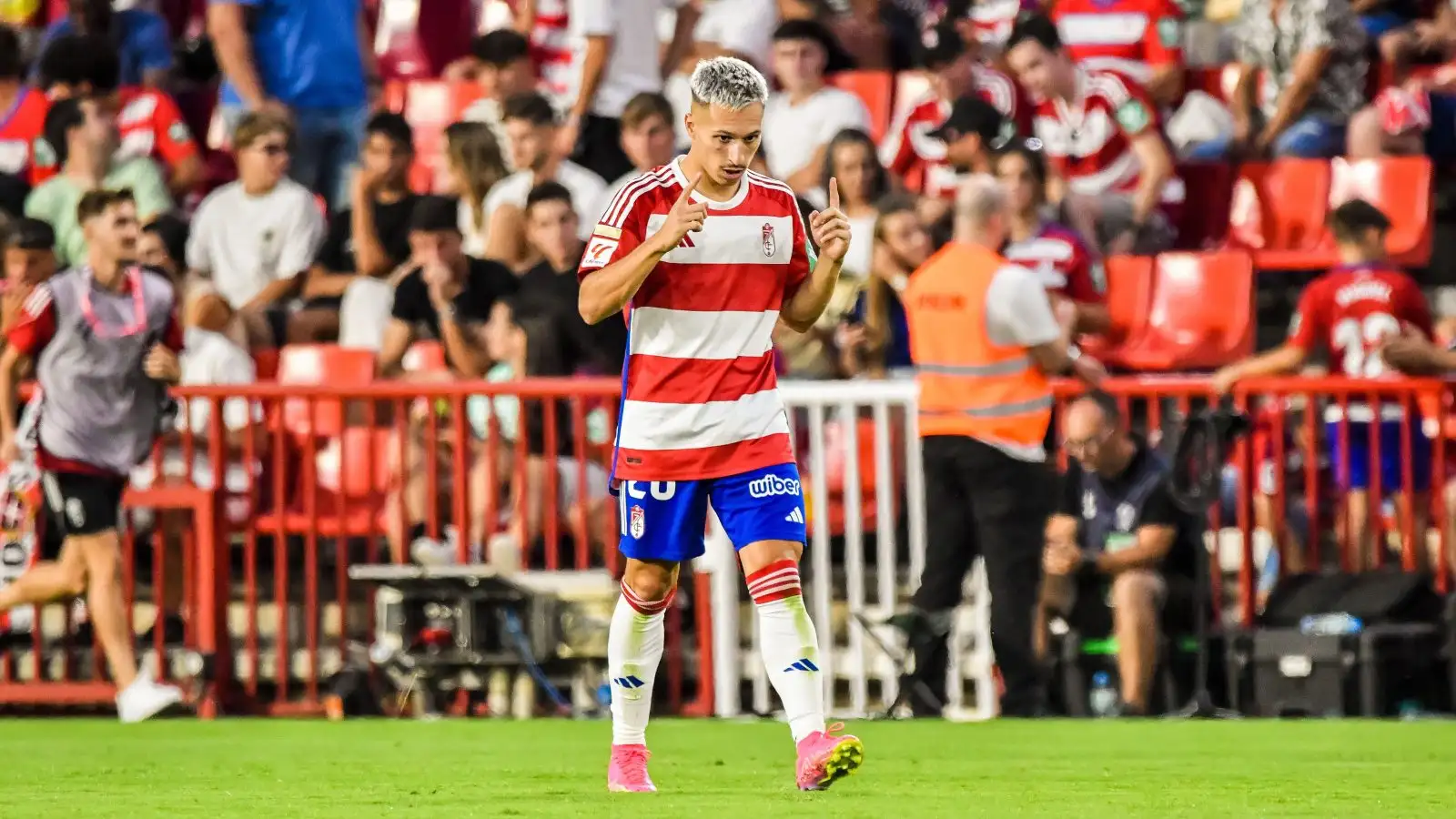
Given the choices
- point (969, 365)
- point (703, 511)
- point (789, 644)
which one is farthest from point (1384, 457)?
point (789, 644)

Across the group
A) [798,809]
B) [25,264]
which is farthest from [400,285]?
[798,809]

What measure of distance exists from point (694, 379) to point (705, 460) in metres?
0.25

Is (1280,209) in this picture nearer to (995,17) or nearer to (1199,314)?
(1199,314)

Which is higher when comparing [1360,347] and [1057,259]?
[1057,259]

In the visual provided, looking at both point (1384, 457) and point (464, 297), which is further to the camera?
point (464, 297)

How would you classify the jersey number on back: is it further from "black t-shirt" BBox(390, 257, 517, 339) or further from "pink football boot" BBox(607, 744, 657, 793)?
"pink football boot" BBox(607, 744, 657, 793)

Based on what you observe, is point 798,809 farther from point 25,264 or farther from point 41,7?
point 41,7

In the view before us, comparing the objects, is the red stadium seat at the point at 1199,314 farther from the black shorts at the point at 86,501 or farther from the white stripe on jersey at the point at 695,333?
the white stripe on jersey at the point at 695,333

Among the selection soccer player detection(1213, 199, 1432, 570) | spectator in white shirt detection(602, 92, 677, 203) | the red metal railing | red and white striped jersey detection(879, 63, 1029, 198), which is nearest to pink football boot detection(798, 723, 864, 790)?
the red metal railing

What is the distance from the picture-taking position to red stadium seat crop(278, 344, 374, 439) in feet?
44.5

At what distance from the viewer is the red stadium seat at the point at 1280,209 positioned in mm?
15477

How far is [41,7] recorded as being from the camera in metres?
18.8

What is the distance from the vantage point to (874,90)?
54.1 ft

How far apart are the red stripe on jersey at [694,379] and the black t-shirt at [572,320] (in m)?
5.16
